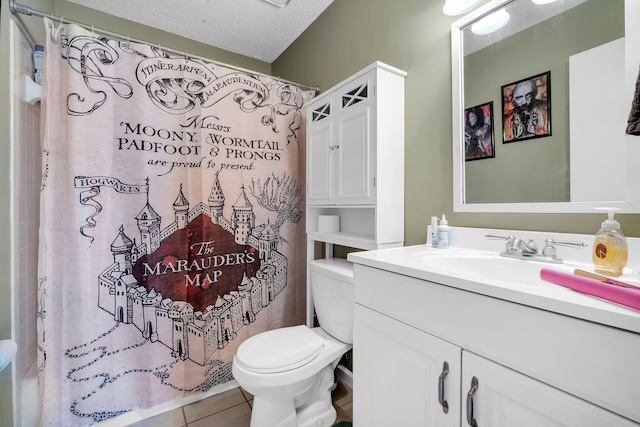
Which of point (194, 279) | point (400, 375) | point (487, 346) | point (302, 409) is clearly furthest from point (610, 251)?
point (194, 279)

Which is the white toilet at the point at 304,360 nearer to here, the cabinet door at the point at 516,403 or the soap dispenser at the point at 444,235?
the soap dispenser at the point at 444,235

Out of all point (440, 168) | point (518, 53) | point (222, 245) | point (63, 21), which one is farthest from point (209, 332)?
point (518, 53)

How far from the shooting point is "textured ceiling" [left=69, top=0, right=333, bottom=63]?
1816mm

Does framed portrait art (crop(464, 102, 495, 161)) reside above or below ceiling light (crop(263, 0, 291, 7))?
below

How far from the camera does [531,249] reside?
36.1 inches

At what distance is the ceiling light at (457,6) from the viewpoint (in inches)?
42.9

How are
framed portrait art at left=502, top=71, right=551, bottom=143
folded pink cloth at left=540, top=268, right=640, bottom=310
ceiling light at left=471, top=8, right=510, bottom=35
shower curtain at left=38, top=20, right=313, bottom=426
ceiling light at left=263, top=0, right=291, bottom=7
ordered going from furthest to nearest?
ceiling light at left=263, top=0, right=291, bottom=7, shower curtain at left=38, top=20, right=313, bottom=426, ceiling light at left=471, top=8, right=510, bottom=35, framed portrait art at left=502, top=71, right=551, bottom=143, folded pink cloth at left=540, top=268, right=640, bottom=310

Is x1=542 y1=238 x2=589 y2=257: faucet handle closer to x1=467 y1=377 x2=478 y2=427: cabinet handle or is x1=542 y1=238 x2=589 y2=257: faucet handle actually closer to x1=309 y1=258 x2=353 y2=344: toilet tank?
x1=467 y1=377 x2=478 y2=427: cabinet handle

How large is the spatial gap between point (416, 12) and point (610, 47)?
0.79 meters

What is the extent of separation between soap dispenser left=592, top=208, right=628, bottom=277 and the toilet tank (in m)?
0.85

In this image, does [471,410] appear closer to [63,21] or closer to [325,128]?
[325,128]

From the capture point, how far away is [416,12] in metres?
1.31

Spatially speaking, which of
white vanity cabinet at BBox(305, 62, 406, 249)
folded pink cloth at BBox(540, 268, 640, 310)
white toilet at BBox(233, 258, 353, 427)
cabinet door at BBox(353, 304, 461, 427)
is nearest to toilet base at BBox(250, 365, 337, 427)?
white toilet at BBox(233, 258, 353, 427)

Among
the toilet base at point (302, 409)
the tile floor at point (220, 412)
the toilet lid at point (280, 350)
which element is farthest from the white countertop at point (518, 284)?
the tile floor at point (220, 412)
